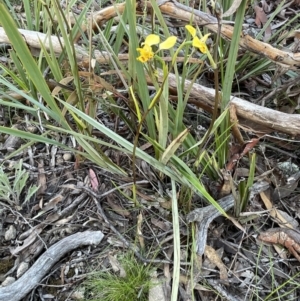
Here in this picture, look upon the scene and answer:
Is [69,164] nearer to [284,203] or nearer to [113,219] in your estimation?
[113,219]

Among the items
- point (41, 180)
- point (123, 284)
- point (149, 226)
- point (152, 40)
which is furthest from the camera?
point (41, 180)

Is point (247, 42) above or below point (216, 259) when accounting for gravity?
above

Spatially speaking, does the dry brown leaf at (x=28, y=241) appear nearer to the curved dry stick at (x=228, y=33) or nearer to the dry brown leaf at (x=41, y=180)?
the dry brown leaf at (x=41, y=180)

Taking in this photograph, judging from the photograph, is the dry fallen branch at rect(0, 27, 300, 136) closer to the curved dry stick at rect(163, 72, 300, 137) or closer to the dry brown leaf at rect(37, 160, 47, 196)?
the curved dry stick at rect(163, 72, 300, 137)

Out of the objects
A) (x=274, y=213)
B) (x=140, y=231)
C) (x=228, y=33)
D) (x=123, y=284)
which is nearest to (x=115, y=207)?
(x=140, y=231)

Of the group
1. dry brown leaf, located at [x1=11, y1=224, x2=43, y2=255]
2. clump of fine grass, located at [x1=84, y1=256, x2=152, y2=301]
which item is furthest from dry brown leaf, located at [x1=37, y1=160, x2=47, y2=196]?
clump of fine grass, located at [x1=84, y1=256, x2=152, y2=301]

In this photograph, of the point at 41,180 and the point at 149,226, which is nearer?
the point at 149,226

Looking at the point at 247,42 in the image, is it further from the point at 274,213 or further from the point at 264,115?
the point at 274,213
